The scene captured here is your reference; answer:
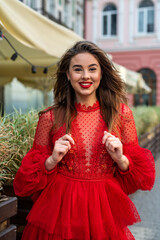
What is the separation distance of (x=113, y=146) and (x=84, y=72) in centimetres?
43

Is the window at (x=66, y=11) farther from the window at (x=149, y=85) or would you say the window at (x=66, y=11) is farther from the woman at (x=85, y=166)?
the woman at (x=85, y=166)

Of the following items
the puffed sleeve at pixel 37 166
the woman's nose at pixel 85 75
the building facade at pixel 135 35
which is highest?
the building facade at pixel 135 35

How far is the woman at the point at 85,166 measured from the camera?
153 cm

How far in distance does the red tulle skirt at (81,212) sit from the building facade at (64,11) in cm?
1214

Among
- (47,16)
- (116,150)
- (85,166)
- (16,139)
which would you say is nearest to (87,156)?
(85,166)

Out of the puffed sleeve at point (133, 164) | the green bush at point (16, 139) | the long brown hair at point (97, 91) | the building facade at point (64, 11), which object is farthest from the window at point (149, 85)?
the puffed sleeve at point (133, 164)

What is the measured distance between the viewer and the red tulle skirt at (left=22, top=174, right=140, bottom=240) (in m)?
1.51

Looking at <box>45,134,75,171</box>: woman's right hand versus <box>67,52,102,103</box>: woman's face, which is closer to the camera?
<box>45,134,75,171</box>: woman's right hand

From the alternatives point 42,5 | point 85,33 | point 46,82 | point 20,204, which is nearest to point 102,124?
point 20,204

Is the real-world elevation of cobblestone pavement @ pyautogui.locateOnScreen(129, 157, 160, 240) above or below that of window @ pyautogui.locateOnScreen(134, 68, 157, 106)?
below

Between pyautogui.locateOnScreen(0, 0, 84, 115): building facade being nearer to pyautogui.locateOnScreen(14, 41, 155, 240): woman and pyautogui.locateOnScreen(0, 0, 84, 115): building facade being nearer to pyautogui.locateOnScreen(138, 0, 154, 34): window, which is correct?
pyautogui.locateOnScreen(138, 0, 154, 34): window

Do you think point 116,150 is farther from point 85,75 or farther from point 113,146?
point 85,75

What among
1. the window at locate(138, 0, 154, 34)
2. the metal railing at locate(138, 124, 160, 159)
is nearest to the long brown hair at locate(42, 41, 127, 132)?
the metal railing at locate(138, 124, 160, 159)

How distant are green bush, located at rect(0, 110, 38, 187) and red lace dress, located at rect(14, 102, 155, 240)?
→ 1.43 ft
